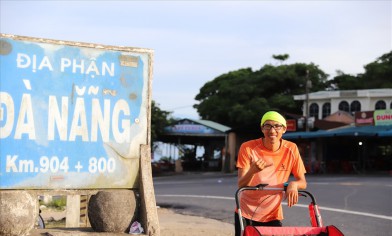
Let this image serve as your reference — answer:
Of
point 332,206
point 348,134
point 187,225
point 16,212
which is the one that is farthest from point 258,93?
point 16,212

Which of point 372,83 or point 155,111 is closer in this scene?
point 155,111

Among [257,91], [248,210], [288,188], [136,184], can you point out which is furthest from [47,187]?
[257,91]

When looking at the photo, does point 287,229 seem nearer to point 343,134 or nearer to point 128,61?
point 128,61

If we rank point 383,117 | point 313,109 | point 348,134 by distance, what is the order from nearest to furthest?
point 348,134
point 383,117
point 313,109

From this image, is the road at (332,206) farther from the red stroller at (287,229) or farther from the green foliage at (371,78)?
the green foliage at (371,78)

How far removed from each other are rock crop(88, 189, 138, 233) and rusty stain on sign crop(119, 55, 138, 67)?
1.68 metres

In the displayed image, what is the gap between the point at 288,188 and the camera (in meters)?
4.21

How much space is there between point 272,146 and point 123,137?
306 centimetres

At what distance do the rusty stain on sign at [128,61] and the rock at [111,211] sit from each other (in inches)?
66.1

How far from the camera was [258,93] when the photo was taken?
51781 mm

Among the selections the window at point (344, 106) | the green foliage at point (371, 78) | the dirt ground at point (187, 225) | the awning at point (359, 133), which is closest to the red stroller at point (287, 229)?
the dirt ground at point (187, 225)

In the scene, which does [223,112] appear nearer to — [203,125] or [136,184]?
[203,125]

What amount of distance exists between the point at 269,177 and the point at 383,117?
110 feet

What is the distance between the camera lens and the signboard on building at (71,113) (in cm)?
657
